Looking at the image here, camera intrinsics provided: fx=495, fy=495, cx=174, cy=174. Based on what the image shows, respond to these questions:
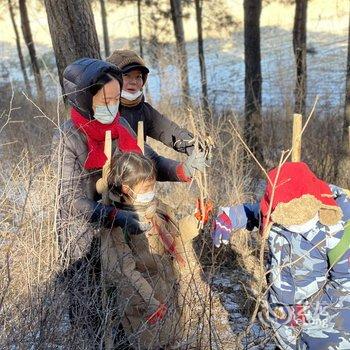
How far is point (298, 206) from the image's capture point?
5.76 feet

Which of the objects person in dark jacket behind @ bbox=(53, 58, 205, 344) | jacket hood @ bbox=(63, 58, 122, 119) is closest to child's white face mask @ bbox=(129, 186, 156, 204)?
person in dark jacket behind @ bbox=(53, 58, 205, 344)

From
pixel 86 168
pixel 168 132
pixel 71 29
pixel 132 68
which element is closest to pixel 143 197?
pixel 86 168

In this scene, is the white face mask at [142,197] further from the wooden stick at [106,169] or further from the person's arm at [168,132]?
the person's arm at [168,132]

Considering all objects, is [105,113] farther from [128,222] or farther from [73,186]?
[128,222]

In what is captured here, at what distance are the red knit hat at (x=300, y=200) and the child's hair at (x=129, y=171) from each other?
1.81ft

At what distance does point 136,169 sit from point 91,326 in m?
0.66

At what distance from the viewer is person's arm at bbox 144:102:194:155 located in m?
2.71

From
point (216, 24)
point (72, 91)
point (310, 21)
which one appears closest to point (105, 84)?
point (72, 91)

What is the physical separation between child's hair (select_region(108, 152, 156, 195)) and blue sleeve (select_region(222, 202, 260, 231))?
379 mm

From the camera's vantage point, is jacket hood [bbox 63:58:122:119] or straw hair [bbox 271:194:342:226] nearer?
straw hair [bbox 271:194:342:226]

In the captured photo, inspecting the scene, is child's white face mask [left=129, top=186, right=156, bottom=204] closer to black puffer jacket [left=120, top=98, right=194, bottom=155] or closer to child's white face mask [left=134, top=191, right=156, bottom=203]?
child's white face mask [left=134, top=191, right=156, bottom=203]

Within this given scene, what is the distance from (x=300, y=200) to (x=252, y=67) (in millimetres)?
5516

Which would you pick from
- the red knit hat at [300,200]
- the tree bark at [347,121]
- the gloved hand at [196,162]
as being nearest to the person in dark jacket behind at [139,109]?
the gloved hand at [196,162]

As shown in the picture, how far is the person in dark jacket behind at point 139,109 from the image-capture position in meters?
2.72
